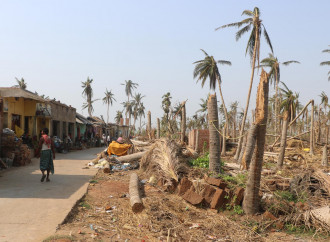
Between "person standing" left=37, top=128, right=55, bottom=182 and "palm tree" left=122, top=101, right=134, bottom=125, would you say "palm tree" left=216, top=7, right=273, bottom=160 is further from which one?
"palm tree" left=122, top=101, right=134, bottom=125

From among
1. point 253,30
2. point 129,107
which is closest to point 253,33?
point 253,30

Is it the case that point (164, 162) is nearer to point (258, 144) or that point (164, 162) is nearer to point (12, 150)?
point (258, 144)

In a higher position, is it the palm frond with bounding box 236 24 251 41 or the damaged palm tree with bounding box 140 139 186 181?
the palm frond with bounding box 236 24 251 41

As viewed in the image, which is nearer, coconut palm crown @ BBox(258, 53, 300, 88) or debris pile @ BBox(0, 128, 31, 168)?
debris pile @ BBox(0, 128, 31, 168)

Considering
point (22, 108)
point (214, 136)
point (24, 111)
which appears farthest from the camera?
point (24, 111)

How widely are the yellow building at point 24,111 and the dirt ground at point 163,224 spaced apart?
432 inches

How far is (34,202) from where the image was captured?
5926 millimetres

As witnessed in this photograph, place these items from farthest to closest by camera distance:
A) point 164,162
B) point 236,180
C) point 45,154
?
1. point 164,162
2. point 45,154
3. point 236,180

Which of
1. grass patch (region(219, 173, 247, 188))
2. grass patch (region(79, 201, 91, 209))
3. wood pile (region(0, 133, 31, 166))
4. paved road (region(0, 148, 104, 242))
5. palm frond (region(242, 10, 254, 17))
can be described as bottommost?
grass patch (region(79, 201, 91, 209))

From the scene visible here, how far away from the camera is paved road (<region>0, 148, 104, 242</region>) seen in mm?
4426

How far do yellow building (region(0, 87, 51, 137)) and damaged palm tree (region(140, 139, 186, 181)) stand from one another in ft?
Answer: 28.6

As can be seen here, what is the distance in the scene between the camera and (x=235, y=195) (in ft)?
20.1

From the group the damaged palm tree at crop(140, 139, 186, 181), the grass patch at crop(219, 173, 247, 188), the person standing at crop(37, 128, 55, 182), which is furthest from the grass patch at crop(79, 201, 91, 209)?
the grass patch at crop(219, 173, 247, 188)

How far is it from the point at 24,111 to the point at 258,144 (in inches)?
654
